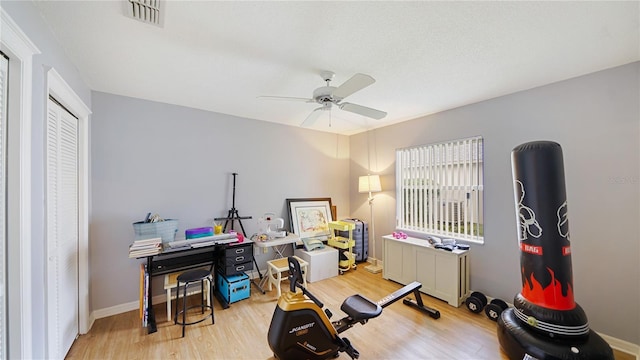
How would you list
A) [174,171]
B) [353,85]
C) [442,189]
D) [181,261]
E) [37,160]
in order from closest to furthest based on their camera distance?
[37,160], [353,85], [181,261], [174,171], [442,189]

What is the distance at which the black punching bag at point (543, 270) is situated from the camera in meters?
1.79

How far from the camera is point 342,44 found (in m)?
1.79

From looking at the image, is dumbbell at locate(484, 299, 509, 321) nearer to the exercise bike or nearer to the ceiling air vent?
the exercise bike

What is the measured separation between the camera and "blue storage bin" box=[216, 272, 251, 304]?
2.91m

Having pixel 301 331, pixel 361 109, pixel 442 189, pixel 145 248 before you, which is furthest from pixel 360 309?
pixel 145 248

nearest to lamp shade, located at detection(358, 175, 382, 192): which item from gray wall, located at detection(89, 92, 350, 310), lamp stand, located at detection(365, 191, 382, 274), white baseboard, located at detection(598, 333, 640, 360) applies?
lamp stand, located at detection(365, 191, 382, 274)

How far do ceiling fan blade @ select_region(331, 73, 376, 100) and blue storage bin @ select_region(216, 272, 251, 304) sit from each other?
8.21 feet

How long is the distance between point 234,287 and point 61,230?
5.66ft

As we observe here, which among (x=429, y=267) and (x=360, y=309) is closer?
(x=360, y=309)

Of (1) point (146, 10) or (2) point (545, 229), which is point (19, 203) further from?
(2) point (545, 229)

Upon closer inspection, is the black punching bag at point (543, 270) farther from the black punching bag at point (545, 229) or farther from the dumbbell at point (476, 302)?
the dumbbell at point (476, 302)

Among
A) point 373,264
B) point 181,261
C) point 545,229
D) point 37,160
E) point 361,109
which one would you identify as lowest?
point 373,264

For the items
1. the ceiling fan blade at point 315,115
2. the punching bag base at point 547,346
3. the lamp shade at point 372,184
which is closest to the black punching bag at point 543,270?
the punching bag base at point 547,346

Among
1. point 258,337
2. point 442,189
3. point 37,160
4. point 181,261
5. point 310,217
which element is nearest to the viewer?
point 37,160
